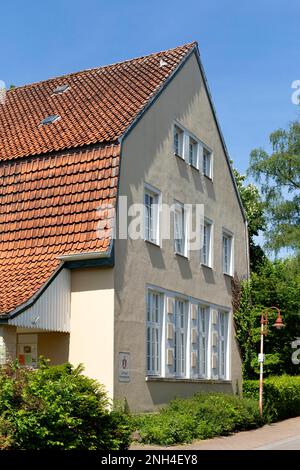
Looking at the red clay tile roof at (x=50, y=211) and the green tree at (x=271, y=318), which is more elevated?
the red clay tile roof at (x=50, y=211)

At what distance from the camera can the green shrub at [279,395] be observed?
87.8ft

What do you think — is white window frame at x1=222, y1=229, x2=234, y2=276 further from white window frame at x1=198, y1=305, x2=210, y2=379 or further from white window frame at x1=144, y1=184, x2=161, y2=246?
white window frame at x1=144, y1=184, x2=161, y2=246

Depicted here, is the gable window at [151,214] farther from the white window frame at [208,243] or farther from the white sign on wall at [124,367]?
the white window frame at [208,243]

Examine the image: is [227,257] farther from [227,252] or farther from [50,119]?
[50,119]

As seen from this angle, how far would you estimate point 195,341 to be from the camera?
81.4 feet

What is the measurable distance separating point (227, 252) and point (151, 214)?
7210 millimetres

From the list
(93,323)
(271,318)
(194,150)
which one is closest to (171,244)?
(194,150)

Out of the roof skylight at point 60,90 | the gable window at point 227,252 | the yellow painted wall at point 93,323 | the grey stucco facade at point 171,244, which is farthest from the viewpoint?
the gable window at point 227,252

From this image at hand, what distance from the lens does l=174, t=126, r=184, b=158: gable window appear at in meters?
25.0

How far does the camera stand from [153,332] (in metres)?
22.1

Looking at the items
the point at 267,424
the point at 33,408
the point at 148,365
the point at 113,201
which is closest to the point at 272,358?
the point at 267,424

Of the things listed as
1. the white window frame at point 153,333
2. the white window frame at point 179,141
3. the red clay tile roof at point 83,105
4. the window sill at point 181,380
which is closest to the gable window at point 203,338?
the window sill at point 181,380

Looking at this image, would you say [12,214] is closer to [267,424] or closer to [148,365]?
[148,365]

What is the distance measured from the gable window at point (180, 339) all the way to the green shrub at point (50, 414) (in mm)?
7395
